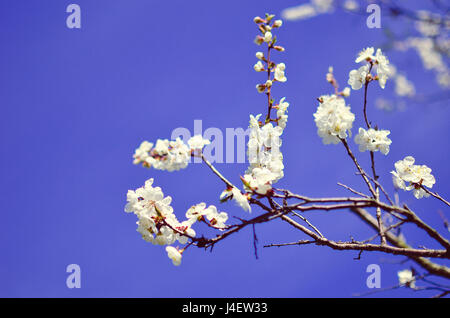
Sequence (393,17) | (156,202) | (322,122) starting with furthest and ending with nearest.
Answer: (393,17), (156,202), (322,122)

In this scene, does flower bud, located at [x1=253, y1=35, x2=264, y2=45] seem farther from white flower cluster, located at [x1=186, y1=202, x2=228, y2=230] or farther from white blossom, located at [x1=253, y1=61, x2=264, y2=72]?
white flower cluster, located at [x1=186, y1=202, x2=228, y2=230]

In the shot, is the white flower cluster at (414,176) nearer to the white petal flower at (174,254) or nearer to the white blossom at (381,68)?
the white blossom at (381,68)

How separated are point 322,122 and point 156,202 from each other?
112cm

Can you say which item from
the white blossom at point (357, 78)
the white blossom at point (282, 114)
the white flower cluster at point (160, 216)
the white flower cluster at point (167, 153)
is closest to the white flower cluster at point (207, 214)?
the white flower cluster at point (160, 216)

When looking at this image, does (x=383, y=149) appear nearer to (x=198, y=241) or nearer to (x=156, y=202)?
(x=198, y=241)

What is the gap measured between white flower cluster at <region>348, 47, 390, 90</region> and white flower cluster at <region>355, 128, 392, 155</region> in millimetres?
306

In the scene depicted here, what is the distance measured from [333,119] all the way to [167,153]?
38.8 inches

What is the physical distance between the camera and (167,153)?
2109 millimetres

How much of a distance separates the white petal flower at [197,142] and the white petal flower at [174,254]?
0.61 meters

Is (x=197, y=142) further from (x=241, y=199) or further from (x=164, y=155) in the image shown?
(x=241, y=199)

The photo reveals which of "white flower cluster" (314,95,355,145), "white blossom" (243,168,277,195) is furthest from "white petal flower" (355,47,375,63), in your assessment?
"white blossom" (243,168,277,195)

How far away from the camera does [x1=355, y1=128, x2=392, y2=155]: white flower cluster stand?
2.10m
